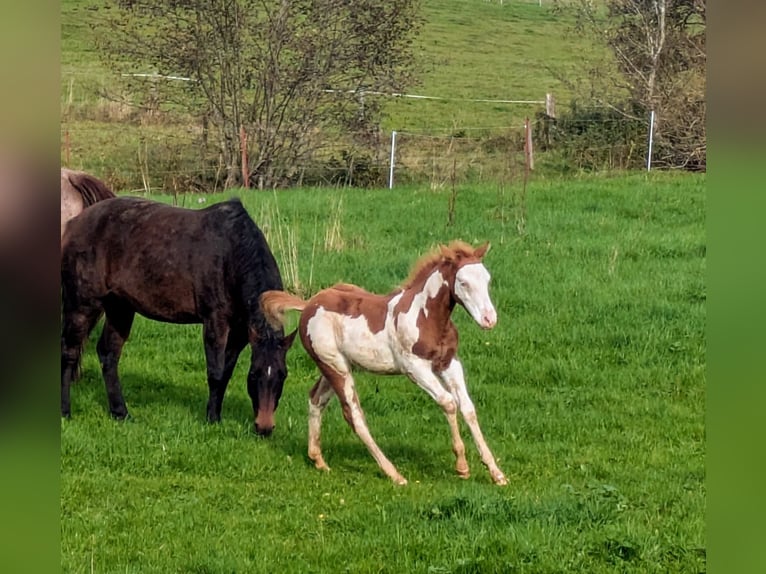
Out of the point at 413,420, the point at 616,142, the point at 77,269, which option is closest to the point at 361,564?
the point at 413,420

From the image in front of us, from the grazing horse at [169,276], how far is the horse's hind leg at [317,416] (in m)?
0.65

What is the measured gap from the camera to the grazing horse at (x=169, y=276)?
7.09m

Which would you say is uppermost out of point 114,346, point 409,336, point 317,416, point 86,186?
point 86,186

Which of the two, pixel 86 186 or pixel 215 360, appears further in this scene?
pixel 86 186

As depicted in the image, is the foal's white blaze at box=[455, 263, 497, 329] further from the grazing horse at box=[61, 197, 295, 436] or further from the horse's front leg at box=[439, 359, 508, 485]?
the grazing horse at box=[61, 197, 295, 436]

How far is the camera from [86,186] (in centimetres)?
849

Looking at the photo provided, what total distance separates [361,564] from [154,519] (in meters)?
1.44

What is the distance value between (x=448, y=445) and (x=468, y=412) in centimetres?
101

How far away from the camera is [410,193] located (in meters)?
14.9

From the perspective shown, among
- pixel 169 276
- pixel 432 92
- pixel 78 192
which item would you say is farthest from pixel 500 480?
pixel 432 92

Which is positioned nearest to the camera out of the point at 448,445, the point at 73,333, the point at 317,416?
the point at 317,416

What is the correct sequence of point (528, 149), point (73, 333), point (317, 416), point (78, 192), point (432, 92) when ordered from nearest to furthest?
point (317, 416), point (73, 333), point (78, 192), point (528, 149), point (432, 92)

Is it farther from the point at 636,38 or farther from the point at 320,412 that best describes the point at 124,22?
the point at 320,412

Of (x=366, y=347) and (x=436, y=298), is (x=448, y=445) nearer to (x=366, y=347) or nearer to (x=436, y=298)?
(x=366, y=347)
